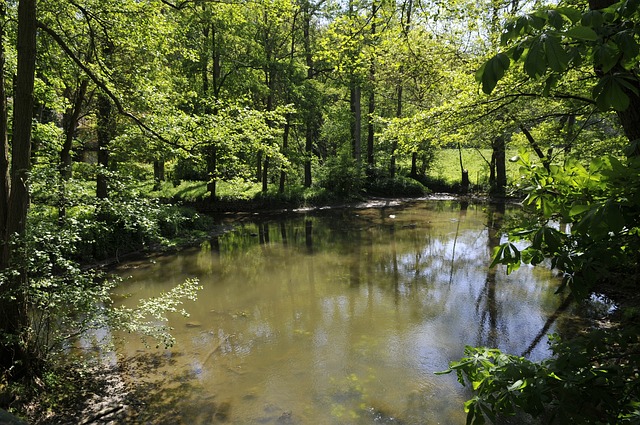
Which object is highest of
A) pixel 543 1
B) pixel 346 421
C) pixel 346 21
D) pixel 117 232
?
pixel 543 1

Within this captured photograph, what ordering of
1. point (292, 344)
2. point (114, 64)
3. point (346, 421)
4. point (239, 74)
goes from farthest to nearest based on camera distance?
1. point (239, 74)
2. point (114, 64)
3. point (292, 344)
4. point (346, 421)

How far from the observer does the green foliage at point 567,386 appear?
177 cm

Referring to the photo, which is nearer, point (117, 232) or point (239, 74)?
point (117, 232)

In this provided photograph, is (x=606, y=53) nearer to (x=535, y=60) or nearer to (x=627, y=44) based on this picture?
(x=627, y=44)

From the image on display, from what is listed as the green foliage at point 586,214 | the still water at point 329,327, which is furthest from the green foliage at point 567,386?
the still water at point 329,327

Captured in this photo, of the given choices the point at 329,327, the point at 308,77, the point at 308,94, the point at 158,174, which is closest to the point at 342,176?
the point at 308,94

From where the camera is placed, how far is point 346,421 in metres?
4.99

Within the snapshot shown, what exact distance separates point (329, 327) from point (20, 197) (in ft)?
17.5

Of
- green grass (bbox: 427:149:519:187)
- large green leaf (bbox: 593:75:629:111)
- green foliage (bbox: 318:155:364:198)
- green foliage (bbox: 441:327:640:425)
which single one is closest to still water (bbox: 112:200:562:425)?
green foliage (bbox: 441:327:640:425)

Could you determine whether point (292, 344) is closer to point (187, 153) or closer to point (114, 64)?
point (187, 153)

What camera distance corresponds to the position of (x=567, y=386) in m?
1.81

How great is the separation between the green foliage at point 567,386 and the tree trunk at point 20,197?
16.1ft

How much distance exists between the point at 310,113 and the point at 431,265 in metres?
13.3

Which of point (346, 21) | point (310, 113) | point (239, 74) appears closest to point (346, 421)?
point (346, 21)
